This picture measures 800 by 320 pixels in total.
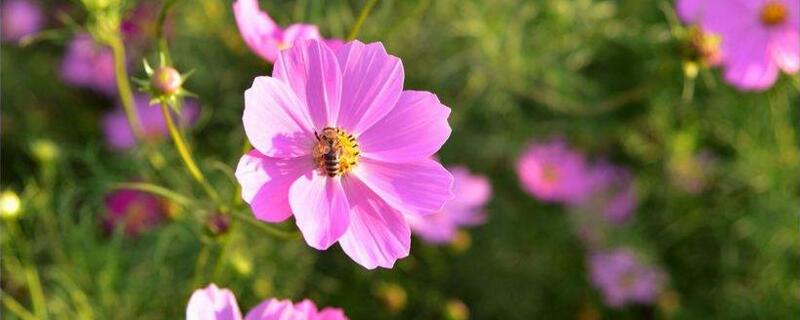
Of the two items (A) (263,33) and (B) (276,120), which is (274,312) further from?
(A) (263,33)

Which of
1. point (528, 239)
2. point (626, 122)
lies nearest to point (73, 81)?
point (528, 239)

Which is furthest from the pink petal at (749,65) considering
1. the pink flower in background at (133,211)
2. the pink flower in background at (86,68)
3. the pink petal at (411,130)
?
the pink flower in background at (86,68)

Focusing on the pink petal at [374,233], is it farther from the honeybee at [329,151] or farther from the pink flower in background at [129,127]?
the pink flower in background at [129,127]

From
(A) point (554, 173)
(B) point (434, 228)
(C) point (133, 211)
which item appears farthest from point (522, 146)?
(C) point (133, 211)

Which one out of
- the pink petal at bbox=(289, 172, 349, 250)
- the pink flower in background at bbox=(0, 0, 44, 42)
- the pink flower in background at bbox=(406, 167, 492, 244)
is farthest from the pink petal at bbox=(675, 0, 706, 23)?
the pink flower in background at bbox=(0, 0, 44, 42)

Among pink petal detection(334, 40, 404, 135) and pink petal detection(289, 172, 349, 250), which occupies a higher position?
Answer: pink petal detection(334, 40, 404, 135)

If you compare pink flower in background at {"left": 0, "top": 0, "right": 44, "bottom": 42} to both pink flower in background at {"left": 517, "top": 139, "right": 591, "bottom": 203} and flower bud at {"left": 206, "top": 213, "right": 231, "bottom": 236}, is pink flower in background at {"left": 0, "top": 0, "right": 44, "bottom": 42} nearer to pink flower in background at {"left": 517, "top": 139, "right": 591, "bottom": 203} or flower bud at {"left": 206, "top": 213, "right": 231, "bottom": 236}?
pink flower in background at {"left": 517, "top": 139, "right": 591, "bottom": 203}

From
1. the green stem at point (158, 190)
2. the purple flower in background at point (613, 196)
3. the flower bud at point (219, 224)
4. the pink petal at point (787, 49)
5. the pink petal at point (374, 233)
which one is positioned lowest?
the purple flower in background at point (613, 196)
